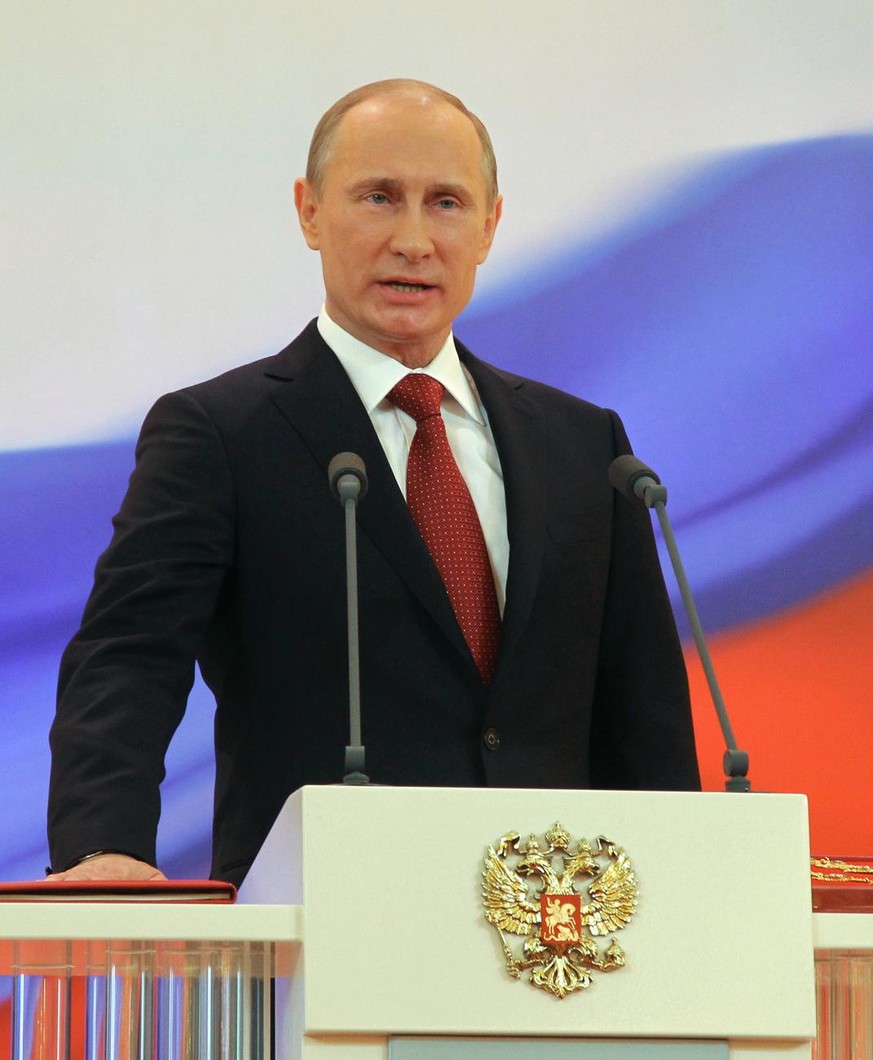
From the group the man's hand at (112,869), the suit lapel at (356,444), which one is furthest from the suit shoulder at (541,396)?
the man's hand at (112,869)

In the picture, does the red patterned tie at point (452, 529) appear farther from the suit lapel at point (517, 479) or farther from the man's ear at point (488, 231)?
the man's ear at point (488, 231)

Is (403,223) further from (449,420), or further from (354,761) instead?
(354,761)

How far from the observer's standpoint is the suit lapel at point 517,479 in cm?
250

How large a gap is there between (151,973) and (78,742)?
1.68 ft

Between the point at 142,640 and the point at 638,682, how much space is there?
688mm

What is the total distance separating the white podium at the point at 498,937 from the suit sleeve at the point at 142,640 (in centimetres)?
43

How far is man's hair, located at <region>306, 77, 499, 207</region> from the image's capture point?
2.79 m

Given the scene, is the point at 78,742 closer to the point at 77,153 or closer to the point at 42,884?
the point at 42,884

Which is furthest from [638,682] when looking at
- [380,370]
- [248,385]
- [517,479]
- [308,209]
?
[308,209]

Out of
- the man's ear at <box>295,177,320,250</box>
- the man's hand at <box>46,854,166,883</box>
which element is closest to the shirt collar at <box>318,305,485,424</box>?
the man's ear at <box>295,177,320,250</box>

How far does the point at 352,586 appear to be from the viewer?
6.79ft

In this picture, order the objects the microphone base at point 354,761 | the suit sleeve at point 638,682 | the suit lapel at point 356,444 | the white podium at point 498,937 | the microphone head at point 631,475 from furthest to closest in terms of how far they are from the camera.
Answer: the suit sleeve at point 638,682 → the suit lapel at point 356,444 → the microphone head at point 631,475 → the microphone base at point 354,761 → the white podium at point 498,937

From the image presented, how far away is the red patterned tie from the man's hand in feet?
1.81

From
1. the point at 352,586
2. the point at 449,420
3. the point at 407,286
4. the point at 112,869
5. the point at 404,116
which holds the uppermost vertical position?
the point at 404,116
